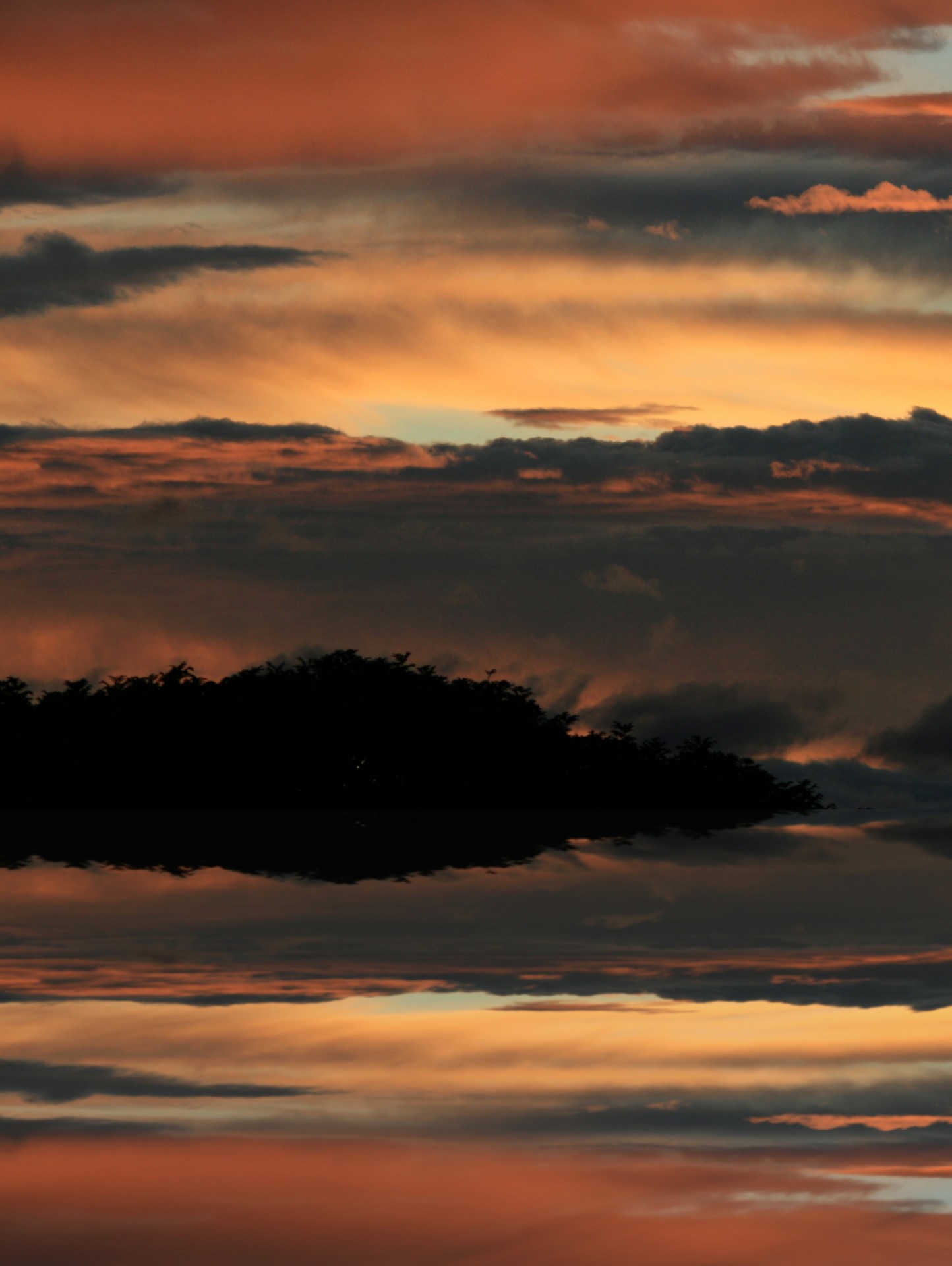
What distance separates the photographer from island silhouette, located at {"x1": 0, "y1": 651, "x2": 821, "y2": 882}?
152 ft

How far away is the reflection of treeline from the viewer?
4744cm

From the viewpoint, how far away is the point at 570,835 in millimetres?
35219

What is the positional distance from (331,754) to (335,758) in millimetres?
205

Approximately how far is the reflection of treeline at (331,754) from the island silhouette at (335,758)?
0.16 ft

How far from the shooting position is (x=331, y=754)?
48.9 metres

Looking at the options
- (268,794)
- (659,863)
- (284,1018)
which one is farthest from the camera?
(268,794)

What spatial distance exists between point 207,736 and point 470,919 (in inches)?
960

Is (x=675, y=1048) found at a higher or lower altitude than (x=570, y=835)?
lower

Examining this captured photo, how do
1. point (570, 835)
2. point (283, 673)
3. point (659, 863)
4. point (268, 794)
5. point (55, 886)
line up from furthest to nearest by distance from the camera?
point (283, 673), point (268, 794), point (570, 835), point (659, 863), point (55, 886)

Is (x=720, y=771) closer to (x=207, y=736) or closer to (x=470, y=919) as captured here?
(x=207, y=736)

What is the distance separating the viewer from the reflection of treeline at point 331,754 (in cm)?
4744

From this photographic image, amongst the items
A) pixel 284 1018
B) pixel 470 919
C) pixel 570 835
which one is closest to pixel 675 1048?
pixel 284 1018

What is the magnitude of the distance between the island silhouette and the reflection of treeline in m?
0.05

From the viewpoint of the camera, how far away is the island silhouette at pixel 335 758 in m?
46.4
